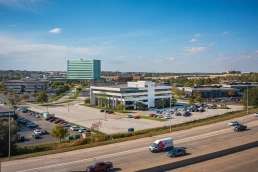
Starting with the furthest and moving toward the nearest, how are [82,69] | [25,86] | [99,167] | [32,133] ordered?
1. [82,69]
2. [25,86]
3. [32,133]
4. [99,167]

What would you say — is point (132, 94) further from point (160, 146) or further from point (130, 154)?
point (130, 154)

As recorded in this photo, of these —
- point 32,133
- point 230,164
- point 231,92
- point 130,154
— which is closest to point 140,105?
point 32,133

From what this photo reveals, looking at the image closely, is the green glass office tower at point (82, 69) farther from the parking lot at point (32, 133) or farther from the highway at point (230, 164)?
the highway at point (230, 164)

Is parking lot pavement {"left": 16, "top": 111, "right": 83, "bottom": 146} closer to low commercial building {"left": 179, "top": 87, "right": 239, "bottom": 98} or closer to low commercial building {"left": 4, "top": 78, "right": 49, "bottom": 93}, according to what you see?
low commercial building {"left": 179, "top": 87, "right": 239, "bottom": 98}

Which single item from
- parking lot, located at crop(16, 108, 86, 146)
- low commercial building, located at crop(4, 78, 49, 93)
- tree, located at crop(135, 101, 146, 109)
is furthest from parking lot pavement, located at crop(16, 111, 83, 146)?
low commercial building, located at crop(4, 78, 49, 93)

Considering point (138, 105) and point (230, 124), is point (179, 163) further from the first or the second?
point (138, 105)
